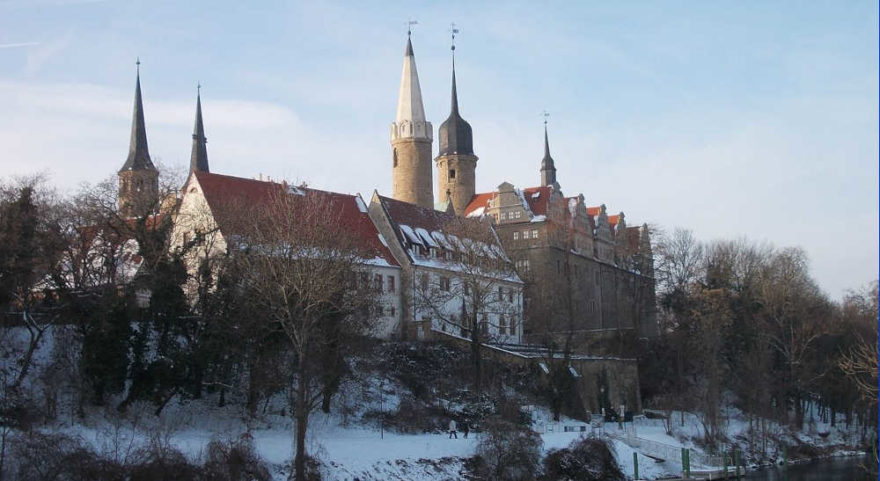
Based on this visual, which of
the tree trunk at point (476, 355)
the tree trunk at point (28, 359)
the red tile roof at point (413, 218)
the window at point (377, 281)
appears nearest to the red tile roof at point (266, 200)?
the red tile roof at point (413, 218)

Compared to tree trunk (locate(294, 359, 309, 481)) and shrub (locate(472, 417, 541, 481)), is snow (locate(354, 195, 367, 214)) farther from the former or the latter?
tree trunk (locate(294, 359, 309, 481))

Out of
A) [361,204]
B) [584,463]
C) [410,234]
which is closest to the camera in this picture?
[584,463]

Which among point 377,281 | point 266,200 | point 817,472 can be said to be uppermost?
point 266,200

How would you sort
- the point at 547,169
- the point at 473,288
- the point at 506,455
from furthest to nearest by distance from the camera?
the point at 547,169 → the point at 473,288 → the point at 506,455

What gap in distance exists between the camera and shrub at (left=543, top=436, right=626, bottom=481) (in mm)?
39656

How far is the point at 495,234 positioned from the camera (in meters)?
66.2

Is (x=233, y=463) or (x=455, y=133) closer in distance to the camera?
(x=233, y=463)

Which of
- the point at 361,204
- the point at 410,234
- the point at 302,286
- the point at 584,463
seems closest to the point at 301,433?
the point at 302,286

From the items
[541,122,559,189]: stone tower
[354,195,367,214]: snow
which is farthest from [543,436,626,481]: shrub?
[541,122,559,189]: stone tower

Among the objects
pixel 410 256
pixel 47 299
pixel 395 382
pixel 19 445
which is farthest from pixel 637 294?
pixel 19 445

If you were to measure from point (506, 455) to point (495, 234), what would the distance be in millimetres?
29727

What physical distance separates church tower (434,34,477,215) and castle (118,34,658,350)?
3.4 inches

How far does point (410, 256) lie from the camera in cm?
5825

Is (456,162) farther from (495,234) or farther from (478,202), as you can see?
(495,234)
